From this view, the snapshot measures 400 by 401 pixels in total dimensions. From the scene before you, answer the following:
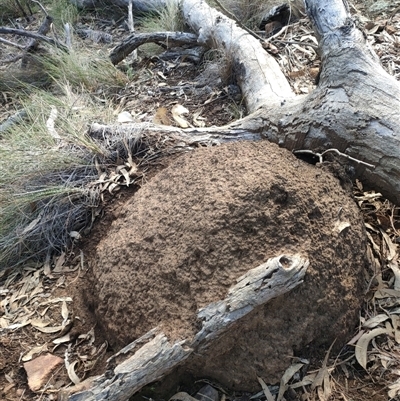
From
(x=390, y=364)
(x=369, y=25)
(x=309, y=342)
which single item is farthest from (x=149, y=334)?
(x=369, y=25)

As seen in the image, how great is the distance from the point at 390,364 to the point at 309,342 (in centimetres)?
31

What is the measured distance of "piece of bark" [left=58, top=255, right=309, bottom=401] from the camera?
183cm

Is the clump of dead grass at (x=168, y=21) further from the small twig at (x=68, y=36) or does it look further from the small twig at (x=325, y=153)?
the small twig at (x=325, y=153)

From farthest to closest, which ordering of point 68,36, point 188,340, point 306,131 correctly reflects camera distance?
1. point 68,36
2. point 306,131
3. point 188,340

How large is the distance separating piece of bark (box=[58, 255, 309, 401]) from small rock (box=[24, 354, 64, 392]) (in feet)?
0.84

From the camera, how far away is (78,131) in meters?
3.16

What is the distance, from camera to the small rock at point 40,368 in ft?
7.08

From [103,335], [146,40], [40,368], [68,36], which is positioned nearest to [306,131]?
[103,335]

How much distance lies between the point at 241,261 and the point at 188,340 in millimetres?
380

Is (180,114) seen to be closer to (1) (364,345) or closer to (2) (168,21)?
(2) (168,21)

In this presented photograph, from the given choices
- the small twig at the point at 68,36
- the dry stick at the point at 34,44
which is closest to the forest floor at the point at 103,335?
the small twig at the point at 68,36

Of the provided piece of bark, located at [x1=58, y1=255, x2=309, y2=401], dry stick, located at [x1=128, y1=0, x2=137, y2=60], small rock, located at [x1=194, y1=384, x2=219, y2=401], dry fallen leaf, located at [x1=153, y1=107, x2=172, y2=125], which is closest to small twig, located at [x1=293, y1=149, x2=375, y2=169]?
piece of bark, located at [x1=58, y1=255, x2=309, y2=401]

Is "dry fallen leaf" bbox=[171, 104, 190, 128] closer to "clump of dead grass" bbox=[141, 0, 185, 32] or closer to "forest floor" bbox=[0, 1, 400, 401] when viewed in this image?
"forest floor" bbox=[0, 1, 400, 401]

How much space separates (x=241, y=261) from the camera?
2.08m
